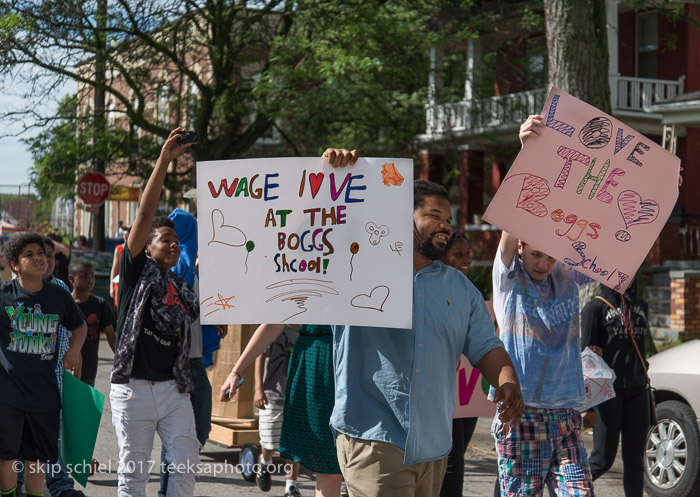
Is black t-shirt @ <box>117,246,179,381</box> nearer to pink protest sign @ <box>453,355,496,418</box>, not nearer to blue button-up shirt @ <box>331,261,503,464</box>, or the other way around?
blue button-up shirt @ <box>331,261,503,464</box>

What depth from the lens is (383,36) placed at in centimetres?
1759

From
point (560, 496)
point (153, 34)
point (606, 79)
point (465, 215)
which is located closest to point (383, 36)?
point (153, 34)

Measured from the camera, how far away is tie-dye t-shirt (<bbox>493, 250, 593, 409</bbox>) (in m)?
4.66

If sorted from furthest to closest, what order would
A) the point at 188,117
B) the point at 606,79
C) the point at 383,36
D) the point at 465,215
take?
the point at 465,215 → the point at 188,117 → the point at 383,36 → the point at 606,79

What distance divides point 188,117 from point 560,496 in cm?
1884

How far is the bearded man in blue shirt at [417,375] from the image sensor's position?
3.64 metres

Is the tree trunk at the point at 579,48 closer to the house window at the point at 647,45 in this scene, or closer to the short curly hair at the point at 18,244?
the short curly hair at the point at 18,244

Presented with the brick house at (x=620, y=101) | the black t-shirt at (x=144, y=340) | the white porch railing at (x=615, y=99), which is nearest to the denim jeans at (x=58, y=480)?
the black t-shirt at (x=144, y=340)

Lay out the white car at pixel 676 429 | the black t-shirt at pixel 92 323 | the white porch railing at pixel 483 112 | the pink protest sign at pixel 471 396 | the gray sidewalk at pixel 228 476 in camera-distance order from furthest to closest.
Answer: the white porch railing at pixel 483 112
the black t-shirt at pixel 92 323
the gray sidewalk at pixel 228 476
the white car at pixel 676 429
the pink protest sign at pixel 471 396

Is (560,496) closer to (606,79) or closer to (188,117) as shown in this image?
(606,79)

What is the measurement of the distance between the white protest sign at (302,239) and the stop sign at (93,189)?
1855cm

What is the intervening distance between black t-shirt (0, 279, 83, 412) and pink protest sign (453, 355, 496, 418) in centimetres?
253

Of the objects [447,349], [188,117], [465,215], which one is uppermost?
[188,117]

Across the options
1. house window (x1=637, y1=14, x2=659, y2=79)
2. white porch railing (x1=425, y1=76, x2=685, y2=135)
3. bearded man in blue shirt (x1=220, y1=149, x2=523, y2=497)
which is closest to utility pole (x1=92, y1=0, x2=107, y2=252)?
white porch railing (x1=425, y1=76, x2=685, y2=135)
